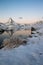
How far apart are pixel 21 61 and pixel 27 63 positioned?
35cm

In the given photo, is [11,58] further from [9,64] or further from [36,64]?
[36,64]

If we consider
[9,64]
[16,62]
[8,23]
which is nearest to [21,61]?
[16,62]

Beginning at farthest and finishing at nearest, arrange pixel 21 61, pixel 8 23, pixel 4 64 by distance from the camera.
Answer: pixel 8 23 < pixel 21 61 < pixel 4 64

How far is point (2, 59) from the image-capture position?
6512 mm

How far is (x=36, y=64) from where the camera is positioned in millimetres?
6078

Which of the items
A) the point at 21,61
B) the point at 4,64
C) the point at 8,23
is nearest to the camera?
the point at 4,64

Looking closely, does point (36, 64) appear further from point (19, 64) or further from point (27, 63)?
point (19, 64)

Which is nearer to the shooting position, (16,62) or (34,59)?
(16,62)

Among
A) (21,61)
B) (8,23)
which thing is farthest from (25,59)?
(8,23)

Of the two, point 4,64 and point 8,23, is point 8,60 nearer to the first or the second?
point 4,64

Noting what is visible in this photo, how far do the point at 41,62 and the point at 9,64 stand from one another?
60.5 inches

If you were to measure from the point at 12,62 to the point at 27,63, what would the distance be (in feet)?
2.23

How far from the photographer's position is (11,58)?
6680mm

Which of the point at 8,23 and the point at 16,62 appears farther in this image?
the point at 8,23
